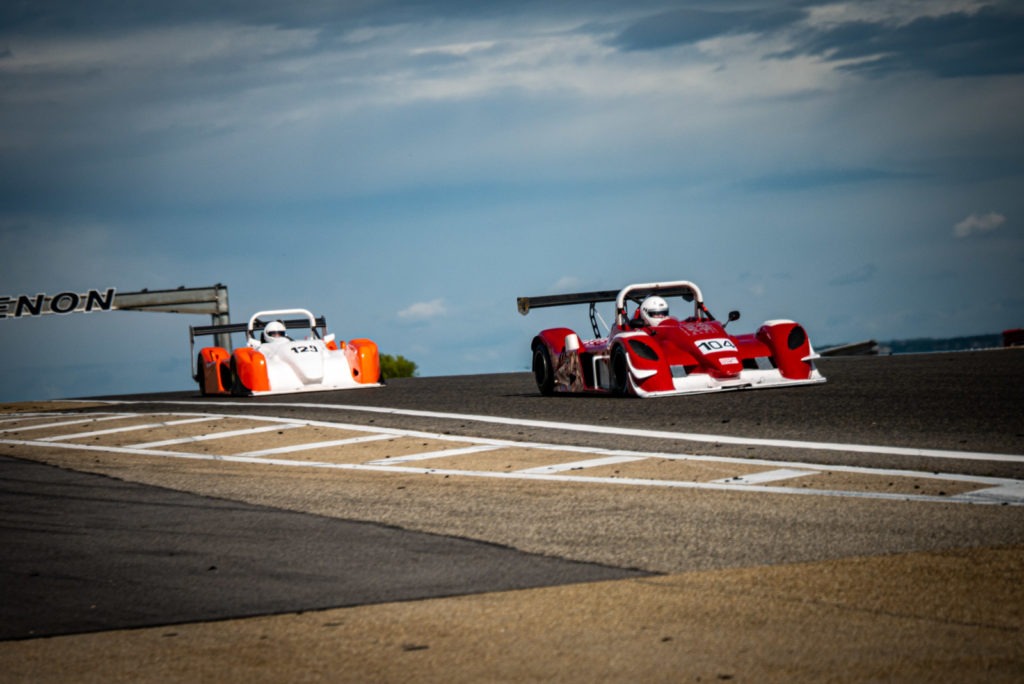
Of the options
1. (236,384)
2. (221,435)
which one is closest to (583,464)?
(221,435)

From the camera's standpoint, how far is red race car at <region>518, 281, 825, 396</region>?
15.9 m

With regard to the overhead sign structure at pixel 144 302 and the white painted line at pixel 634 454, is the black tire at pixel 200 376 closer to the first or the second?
the white painted line at pixel 634 454

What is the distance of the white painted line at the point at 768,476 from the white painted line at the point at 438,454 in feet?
9.70

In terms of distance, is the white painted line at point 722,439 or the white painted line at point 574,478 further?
the white painted line at point 722,439

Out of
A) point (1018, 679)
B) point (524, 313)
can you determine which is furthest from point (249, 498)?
point (524, 313)

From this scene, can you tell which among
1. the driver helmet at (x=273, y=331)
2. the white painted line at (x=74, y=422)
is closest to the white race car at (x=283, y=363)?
the driver helmet at (x=273, y=331)

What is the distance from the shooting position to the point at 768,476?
8.78 metres

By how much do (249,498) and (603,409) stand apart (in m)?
6.33

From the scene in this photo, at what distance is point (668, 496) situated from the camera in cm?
821

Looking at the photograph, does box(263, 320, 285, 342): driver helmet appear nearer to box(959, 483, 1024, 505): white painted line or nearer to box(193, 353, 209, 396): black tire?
box(193, 353, 209, 396): black tire

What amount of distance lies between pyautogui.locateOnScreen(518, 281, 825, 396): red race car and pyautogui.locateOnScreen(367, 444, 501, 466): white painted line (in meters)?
4.91

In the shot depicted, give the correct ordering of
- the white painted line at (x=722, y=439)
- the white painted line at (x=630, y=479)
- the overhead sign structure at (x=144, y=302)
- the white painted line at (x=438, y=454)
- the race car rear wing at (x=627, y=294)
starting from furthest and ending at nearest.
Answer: the overhead sign structure at (x=144, y=302), the race car rear wing at (x=627, y=294), the white painted line at (x=438, y=454), the white painted line at (x=722, y=439), the white painted line at (x=630, y=479)

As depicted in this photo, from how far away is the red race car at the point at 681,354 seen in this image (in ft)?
52.1

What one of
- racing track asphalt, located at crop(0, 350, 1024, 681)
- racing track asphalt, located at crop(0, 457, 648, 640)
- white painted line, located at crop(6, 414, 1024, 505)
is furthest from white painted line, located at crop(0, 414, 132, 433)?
racing track asphalt, located at crop(0, 457, 648, 640)
